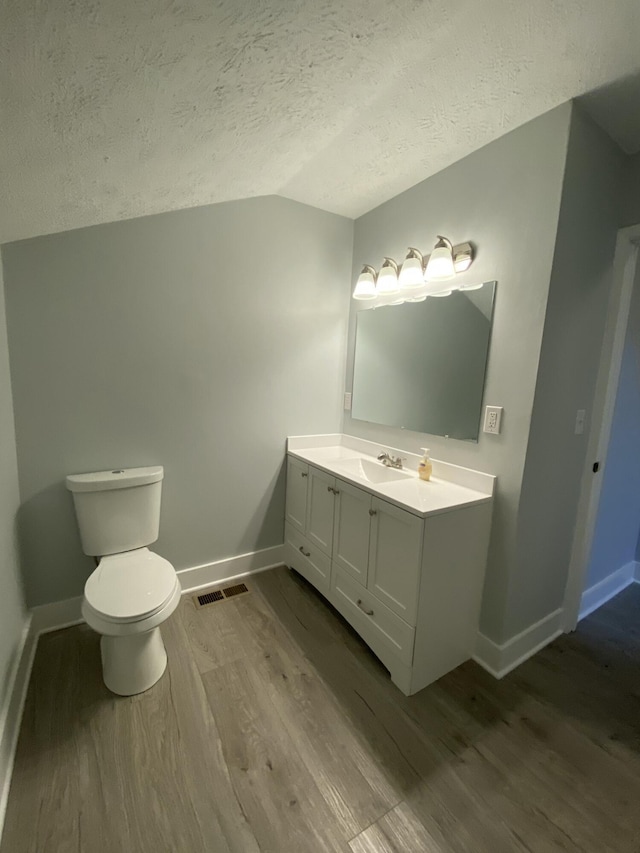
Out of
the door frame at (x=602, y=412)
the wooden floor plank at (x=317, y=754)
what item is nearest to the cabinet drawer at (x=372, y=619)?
the wooden floor plank at (x=317, y=754)

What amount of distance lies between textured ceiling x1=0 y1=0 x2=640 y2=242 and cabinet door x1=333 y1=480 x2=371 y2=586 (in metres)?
1.44

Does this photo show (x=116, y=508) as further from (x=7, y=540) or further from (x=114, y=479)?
(x=7, y=540)

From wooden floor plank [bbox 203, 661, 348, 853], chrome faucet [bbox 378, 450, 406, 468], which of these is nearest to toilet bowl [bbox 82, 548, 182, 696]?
wooden floor plank [bbox 203, 661, 348, 853]

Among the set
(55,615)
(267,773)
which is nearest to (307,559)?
(267,773)

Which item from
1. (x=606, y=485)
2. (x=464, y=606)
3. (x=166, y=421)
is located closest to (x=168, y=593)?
(x=166, y=421)

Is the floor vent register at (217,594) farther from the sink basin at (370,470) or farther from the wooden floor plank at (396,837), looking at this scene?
the wooden floor plank at (396,837)

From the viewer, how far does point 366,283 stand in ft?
6.80

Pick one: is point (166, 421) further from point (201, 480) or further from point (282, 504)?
point (282, 504)

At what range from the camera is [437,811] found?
105 centimetres

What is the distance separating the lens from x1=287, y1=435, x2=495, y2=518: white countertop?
144 centimetres

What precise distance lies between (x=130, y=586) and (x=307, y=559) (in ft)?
3.21

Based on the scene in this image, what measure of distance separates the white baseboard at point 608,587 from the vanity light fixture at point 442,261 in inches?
76.1

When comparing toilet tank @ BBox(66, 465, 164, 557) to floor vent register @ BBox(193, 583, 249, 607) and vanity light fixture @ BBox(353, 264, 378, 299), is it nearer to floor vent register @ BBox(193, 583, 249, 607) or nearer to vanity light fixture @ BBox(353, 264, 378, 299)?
floor vent register @ BBox(193, 583, 249, 607)

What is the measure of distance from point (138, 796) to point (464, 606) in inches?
52.8
